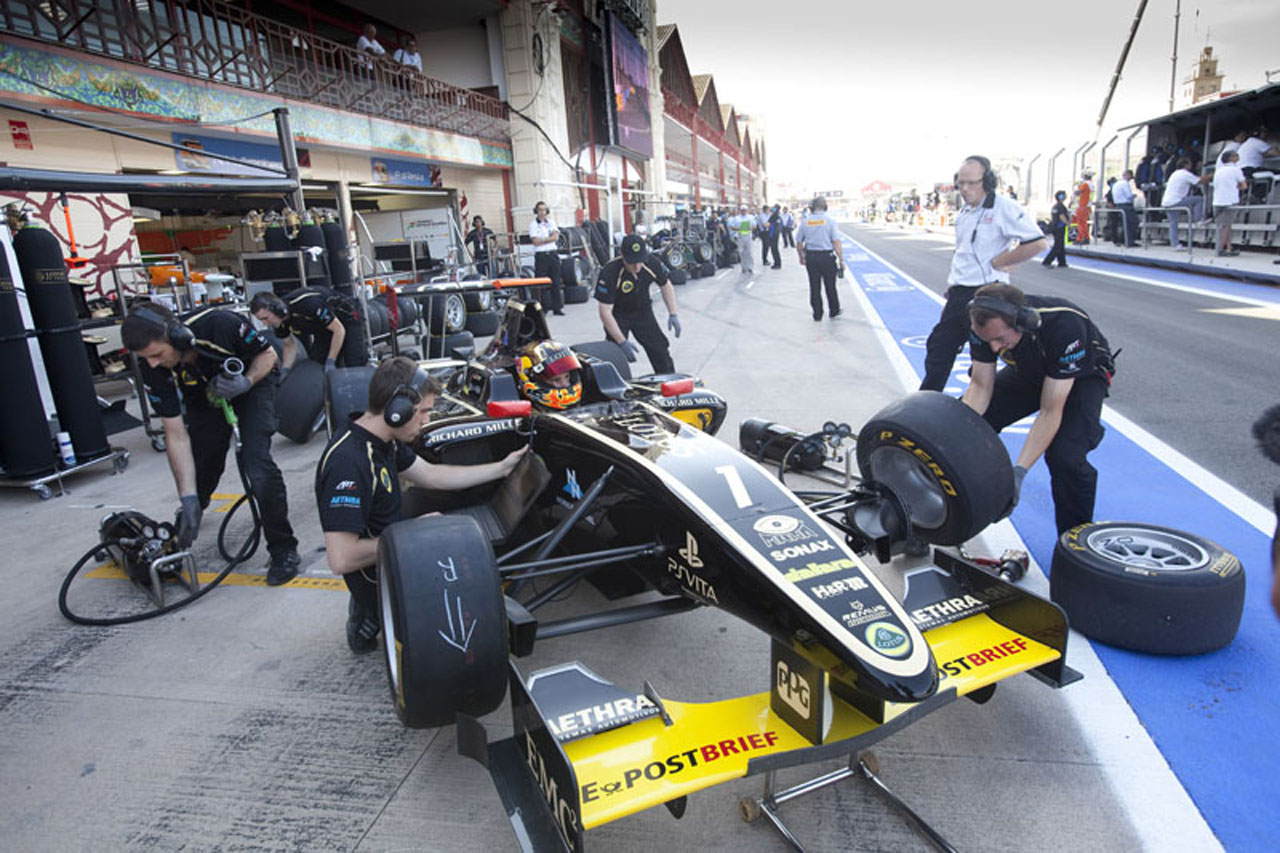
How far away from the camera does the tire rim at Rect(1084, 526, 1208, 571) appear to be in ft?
10.5

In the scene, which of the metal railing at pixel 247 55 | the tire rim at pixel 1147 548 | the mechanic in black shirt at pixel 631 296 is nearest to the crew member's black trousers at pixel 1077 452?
the tire rim at pixel 1147 548

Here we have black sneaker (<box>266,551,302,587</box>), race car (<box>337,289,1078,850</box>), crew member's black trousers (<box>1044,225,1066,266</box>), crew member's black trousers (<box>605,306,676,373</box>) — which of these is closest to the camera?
race car (<box>337,289,1078,850</box>)

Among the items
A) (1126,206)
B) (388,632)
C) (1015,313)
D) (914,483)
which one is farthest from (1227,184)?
(388,632)

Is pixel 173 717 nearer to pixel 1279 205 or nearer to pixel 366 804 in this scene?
pixel 366 804

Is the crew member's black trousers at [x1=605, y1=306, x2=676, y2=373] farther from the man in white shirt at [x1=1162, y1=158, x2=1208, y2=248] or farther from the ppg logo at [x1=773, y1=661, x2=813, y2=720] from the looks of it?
the man in white shirt at [x1=1162, y1=158, x2=1208, y2=248]

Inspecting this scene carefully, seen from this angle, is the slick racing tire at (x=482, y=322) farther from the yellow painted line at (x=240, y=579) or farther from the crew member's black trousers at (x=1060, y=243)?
the crew member's black trousers at (x=1060, y=243)

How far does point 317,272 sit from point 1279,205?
17.8 meters

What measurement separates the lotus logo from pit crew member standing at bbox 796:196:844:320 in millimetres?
9946

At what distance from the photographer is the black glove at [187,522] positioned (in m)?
4.43

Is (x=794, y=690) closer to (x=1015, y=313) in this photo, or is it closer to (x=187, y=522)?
(x=1015, y=313)

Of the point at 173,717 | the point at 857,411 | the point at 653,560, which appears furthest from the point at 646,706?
the point at 857,411

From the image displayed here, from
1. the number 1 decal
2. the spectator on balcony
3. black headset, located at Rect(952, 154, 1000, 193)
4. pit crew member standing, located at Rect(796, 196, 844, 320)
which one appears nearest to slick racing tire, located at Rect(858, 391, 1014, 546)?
the number 1 decal

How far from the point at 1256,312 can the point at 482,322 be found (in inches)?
448

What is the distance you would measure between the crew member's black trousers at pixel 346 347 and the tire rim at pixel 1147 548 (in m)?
6.17
